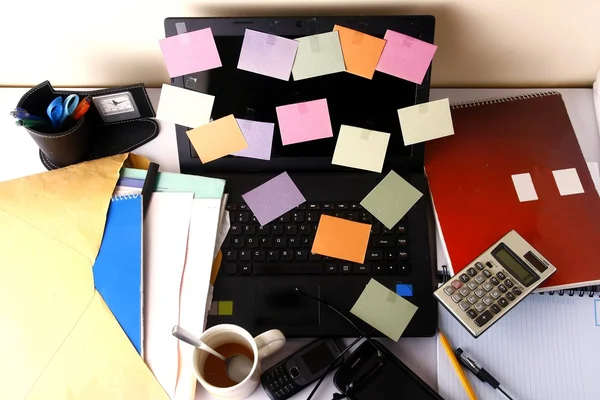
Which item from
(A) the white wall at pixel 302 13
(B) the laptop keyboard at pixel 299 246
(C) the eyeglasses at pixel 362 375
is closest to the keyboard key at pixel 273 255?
(B) the laptop keyboard at pixel 299 246

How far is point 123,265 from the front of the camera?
79 centimetres

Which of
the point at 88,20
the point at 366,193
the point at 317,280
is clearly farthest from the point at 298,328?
the point at 88,20

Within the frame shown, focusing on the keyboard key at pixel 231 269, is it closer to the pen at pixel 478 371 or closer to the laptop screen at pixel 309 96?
the laptop screen at pixel 309 96

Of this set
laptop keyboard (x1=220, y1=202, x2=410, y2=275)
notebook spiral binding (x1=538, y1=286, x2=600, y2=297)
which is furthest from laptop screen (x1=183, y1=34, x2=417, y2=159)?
notebook spiral binding (x1=538, y1=286, x2=600, y2=297)

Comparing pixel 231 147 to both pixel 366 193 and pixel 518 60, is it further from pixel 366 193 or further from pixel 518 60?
pixel 518 60

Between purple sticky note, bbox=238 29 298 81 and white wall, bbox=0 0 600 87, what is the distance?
49 millimetres

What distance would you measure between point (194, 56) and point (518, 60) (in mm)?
528

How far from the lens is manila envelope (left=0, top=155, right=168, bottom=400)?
73 cm

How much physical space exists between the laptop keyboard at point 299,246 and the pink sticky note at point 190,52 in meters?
0.23

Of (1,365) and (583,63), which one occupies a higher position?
(583,63)

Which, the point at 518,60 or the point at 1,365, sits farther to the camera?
the point at 518,60

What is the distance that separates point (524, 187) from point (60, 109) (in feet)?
2.39

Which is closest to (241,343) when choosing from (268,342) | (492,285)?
(268,342)

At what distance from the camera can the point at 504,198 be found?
81cm
